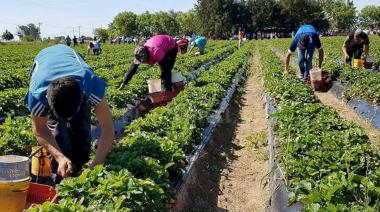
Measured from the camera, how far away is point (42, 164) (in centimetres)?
488

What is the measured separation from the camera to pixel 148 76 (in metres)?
13.5

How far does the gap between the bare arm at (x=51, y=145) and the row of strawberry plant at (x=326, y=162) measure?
6.89 feet

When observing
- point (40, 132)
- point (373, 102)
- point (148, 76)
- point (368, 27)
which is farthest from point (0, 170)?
point (368, 27)

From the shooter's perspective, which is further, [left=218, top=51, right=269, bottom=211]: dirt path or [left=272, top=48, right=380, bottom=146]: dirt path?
[left=272, top=48, right=380, bottom=146]: dirt path

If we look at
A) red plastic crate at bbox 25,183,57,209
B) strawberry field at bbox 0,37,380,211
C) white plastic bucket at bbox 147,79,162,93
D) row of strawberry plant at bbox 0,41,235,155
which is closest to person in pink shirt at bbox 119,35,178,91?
white plastic bucket at bbox 147,79,162,93

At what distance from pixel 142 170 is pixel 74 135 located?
94cm

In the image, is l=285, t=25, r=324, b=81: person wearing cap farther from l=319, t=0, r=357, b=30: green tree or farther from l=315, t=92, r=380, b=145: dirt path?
l=319, t=0, r=357, b=30: green tree

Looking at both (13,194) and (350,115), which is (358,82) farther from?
(13,194)

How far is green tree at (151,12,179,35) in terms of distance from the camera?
88.6 meters

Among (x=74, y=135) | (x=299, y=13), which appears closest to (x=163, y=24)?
(x=299, y=13)

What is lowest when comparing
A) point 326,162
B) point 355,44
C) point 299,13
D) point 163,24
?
point 326,162

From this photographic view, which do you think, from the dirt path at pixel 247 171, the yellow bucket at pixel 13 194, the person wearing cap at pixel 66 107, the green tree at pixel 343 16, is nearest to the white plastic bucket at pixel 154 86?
the dirt path at pixel 247 171

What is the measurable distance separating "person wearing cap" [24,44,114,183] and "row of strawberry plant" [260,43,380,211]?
1948 mm

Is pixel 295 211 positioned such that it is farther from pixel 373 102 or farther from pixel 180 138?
pixel 373 102
